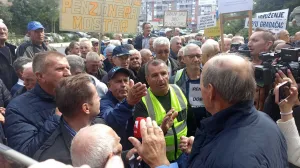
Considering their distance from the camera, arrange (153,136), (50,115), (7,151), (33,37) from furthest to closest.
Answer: (33,37)
(50,115)
(153,136)
(7,151)

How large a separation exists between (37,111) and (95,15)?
368 cm

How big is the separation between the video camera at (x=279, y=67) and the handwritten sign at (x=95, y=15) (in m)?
3.75

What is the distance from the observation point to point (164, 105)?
3.22 meters

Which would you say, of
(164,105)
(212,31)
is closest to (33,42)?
(164,105)

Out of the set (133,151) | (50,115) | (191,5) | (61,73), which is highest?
(191,5)

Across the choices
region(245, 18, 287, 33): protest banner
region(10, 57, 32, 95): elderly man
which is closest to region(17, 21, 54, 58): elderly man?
region(10, 57, 32, 95): elderly man

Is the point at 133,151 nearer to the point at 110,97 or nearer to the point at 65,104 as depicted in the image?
the point at 65,104

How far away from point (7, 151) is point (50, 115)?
1319 millimetres

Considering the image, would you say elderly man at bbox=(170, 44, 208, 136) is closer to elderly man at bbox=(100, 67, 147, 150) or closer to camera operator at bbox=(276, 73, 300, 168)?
elderly man at bbox=(100, 67, 147, 150)

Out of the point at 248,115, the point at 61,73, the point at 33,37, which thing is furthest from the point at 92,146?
the point at 33,37

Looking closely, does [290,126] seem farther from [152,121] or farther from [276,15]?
[276,15]

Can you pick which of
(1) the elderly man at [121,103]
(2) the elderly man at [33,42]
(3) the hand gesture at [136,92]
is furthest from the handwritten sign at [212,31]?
(3) the hand gesture at [136,92]

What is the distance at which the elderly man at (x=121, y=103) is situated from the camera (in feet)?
8.60

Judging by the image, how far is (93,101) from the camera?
2.24 m
